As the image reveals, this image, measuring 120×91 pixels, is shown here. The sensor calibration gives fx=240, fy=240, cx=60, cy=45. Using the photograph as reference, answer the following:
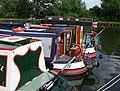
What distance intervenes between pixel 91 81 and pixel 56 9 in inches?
2509

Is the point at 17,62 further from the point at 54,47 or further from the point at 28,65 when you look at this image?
the point at 54,47

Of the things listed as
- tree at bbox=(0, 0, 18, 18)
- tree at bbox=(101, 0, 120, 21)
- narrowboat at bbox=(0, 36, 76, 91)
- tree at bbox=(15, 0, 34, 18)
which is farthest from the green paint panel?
tree at bbox=(101, 0, 120, 21)

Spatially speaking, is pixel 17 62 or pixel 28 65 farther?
pixel 28 65

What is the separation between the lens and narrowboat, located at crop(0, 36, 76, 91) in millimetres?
6152

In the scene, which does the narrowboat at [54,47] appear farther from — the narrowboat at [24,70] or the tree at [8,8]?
the tree at [8,8]

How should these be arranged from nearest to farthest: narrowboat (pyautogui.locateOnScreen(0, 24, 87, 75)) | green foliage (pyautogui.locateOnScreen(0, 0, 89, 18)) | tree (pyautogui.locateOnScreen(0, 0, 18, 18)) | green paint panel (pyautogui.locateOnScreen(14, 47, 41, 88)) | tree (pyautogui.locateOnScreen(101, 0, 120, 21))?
green paint panel (pyautogui.locateOnScreen(14, 47, 41, 88)) < narrowboat (pyautogui.locateOnScreen(0, 24, 87, 75)) < green foliage (pyautogui.locateOnScreen(0, 0, 89, 18)) < tree (pyautogui.locateOnScreen(0, 0, 18, 18)) < tree (pyautogui.locateOnScreen(101, 0, 120, 21))

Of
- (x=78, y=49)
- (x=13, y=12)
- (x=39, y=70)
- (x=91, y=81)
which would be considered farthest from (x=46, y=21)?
(x=13, y=12)

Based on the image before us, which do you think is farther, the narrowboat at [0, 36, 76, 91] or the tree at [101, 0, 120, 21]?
the tree at [101, 0, 120, 21]

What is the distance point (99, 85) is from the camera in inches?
542

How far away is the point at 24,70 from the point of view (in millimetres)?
6570

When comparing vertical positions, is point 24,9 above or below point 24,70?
above

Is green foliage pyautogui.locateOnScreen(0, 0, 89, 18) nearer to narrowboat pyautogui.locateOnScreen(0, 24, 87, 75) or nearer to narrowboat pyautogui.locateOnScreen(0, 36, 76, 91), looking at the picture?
narrowboat pyautogui.locateOnScreen(0, 24, 87, 75)

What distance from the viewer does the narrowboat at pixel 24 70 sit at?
615cm

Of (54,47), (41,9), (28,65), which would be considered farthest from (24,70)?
(41,9)
